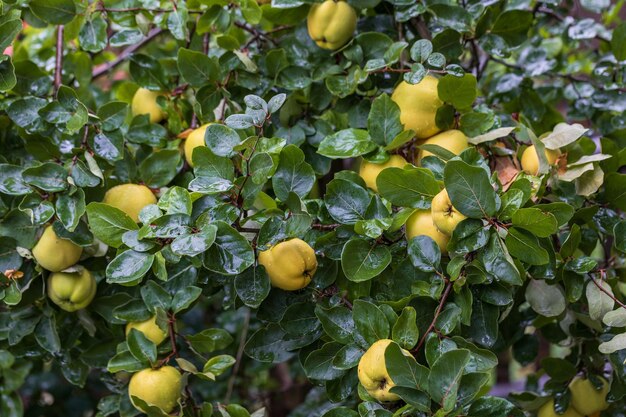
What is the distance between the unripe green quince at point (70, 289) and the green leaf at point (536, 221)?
2.06ft

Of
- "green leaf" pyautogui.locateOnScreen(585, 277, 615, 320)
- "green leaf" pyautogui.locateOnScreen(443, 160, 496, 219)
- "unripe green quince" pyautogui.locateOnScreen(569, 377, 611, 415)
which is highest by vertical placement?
"green leaf" pyautogui.locateOnScreen(443, 160, 496, 219)

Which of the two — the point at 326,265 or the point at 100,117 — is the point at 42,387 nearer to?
the point at 100,117

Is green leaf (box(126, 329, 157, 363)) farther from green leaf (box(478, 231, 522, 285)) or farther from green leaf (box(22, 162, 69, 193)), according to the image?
green leaf (box(478, 231, 522, 285))

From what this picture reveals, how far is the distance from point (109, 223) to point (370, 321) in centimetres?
35

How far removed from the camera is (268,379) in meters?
2.34

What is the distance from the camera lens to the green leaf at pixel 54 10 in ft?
3.85

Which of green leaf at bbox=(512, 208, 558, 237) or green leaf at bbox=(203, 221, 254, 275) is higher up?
green leaf at bbox=(512, 208, 558, 237)

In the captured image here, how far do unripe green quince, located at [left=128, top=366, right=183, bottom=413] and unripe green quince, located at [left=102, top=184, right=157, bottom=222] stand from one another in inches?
8.7

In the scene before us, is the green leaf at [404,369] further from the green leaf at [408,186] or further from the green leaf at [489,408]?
the green leaf at [408,186]

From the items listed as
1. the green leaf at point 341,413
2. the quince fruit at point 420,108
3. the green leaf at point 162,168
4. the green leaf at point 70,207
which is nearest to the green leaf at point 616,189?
the quince fruit at point 420,108

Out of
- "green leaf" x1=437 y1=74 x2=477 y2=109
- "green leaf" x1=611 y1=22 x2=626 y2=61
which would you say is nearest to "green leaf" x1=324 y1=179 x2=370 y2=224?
"green leaf" x1=437 y1=74 x2=477 y2=109

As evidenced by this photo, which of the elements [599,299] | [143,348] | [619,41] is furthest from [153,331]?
[619,41]

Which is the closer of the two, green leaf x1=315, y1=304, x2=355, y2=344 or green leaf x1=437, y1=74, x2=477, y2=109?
green leaf x1=315, y1=304, x2=355, y2=344

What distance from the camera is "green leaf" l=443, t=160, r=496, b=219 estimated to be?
32.5 inches
